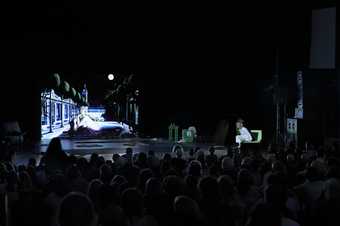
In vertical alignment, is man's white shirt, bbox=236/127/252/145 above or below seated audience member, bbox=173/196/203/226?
above

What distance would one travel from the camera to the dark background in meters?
18.3

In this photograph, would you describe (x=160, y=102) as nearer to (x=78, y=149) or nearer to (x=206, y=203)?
(x=78, y=149)

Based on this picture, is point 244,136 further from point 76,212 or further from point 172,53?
point 76,212

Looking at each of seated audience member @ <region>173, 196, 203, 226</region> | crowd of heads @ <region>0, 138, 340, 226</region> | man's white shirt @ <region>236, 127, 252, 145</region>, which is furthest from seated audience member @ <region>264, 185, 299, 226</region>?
man's white shirt @ <region>236, 127, 252, 145</region>

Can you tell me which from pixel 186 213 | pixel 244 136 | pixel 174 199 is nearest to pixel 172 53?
pixel 244 136

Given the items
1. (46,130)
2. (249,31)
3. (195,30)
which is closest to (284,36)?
(249,31)

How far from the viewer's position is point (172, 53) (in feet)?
72.5

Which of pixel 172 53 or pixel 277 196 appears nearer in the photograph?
pixel 277 196

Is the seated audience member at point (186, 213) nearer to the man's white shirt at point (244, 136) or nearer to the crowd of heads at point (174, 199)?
the crowd of heads at point (174, 199)

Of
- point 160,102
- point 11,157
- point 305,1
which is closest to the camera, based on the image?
point 11,157

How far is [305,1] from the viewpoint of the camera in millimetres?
18531

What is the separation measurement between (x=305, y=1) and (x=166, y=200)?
1527cm

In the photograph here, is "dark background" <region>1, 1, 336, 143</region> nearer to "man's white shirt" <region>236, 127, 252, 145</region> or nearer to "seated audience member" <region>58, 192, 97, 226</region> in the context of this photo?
"man's white shirt" <region>236, 127, 252, 145</region>

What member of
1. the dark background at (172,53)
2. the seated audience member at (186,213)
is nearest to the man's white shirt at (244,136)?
the dark background at (172,53)
